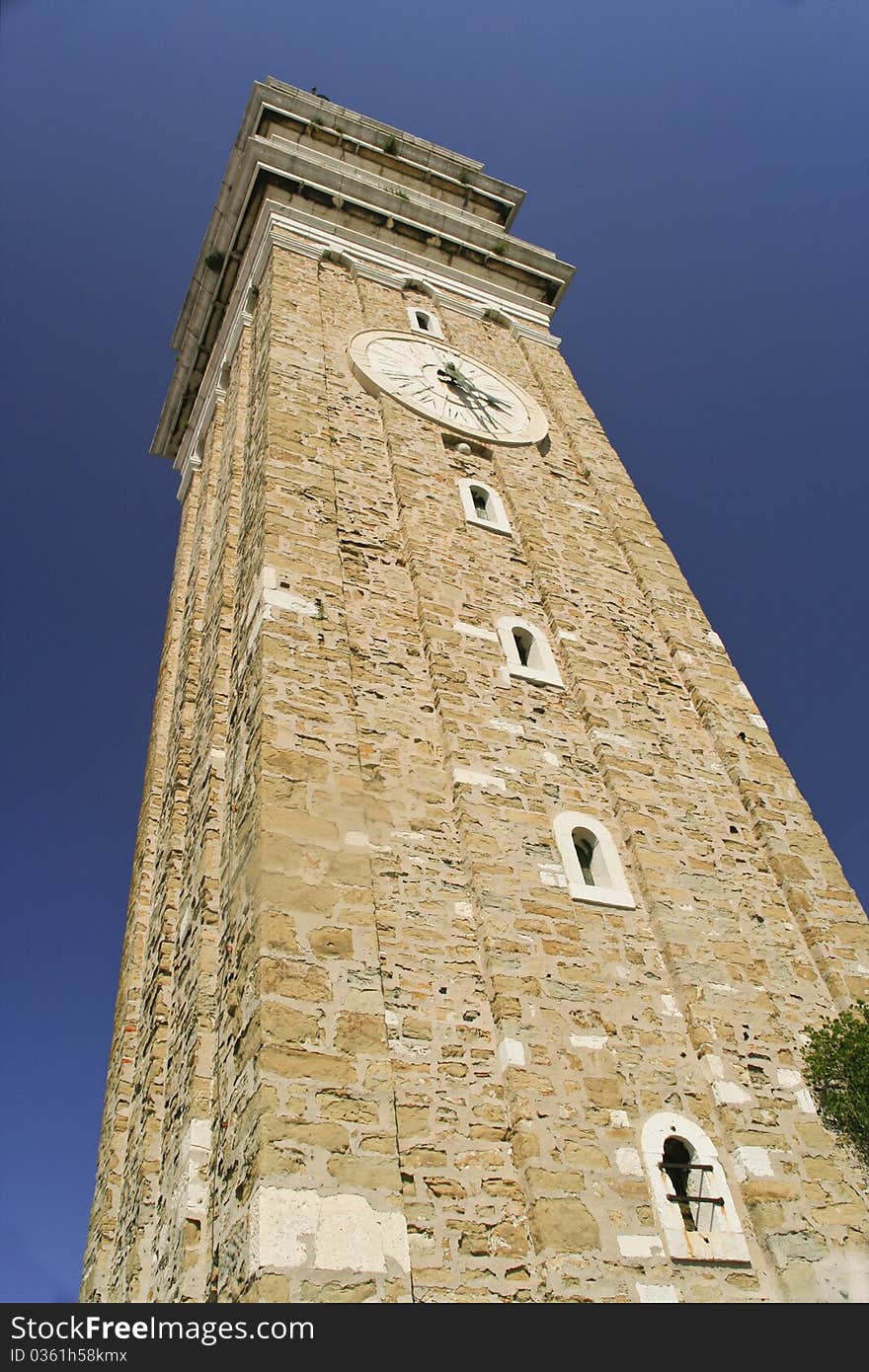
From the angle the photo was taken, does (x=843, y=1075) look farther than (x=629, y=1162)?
Yes

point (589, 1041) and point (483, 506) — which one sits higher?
point (483, 506)

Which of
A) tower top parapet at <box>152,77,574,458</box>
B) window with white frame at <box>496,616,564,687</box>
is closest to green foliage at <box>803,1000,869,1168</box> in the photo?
window with white frame at <box>496,616,564,687</box>

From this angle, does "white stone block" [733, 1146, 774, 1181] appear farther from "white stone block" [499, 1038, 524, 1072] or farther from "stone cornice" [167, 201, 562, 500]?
"stone cornice" [167, 201, 562, 500]

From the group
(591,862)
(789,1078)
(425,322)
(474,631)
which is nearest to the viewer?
(789,1078)

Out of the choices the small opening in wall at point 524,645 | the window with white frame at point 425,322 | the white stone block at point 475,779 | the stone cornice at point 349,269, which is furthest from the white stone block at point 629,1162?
the stone cornice at point 349,269

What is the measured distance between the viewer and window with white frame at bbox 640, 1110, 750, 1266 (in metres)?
5.81

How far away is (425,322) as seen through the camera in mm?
16734

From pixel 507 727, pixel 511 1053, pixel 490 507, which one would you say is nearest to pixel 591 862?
pixel 507 727

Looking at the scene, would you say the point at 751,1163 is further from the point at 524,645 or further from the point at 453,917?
the point at 524,645

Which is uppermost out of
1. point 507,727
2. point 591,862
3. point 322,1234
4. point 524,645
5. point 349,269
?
point 349,269

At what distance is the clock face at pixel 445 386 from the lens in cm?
1339

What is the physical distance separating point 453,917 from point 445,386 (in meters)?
9.41

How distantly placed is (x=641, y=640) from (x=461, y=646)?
8.61ft
